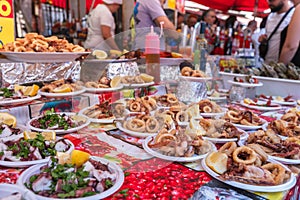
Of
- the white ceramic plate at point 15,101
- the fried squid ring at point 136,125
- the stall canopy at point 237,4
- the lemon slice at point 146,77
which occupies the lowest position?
the fried squid ring at point 136,125

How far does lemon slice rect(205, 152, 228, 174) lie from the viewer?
0.85 m

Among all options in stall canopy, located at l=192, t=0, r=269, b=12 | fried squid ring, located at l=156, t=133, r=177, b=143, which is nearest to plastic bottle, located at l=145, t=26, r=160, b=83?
fried squid ring, located at l=156, t=133, r=177, b=143

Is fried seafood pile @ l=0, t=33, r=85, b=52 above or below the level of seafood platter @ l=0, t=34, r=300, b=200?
above

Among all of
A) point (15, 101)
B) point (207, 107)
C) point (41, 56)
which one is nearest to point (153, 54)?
point (207, 107)

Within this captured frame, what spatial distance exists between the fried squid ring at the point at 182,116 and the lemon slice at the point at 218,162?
1.04ft

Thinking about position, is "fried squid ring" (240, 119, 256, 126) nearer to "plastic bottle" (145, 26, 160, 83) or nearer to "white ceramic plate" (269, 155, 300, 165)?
"white ceramic plate" (269, 155, 300, 165)

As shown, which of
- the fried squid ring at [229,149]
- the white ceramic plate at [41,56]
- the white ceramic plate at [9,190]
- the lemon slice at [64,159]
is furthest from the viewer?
the white ceramic plate at [41,56]

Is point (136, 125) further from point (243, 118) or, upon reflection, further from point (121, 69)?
point (243, 118)

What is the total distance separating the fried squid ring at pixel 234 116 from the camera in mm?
1422

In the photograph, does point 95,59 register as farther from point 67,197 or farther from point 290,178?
point 290,178

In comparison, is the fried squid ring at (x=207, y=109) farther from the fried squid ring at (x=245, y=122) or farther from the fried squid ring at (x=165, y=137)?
the fried squid ring at (x=165, y=137)

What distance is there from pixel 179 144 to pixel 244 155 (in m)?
0.22

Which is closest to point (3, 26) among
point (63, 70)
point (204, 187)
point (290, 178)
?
point (63, 70)

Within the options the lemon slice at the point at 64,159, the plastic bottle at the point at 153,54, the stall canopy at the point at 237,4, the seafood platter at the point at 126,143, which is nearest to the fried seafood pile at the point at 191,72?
the seafood platter at the point at 126,143
